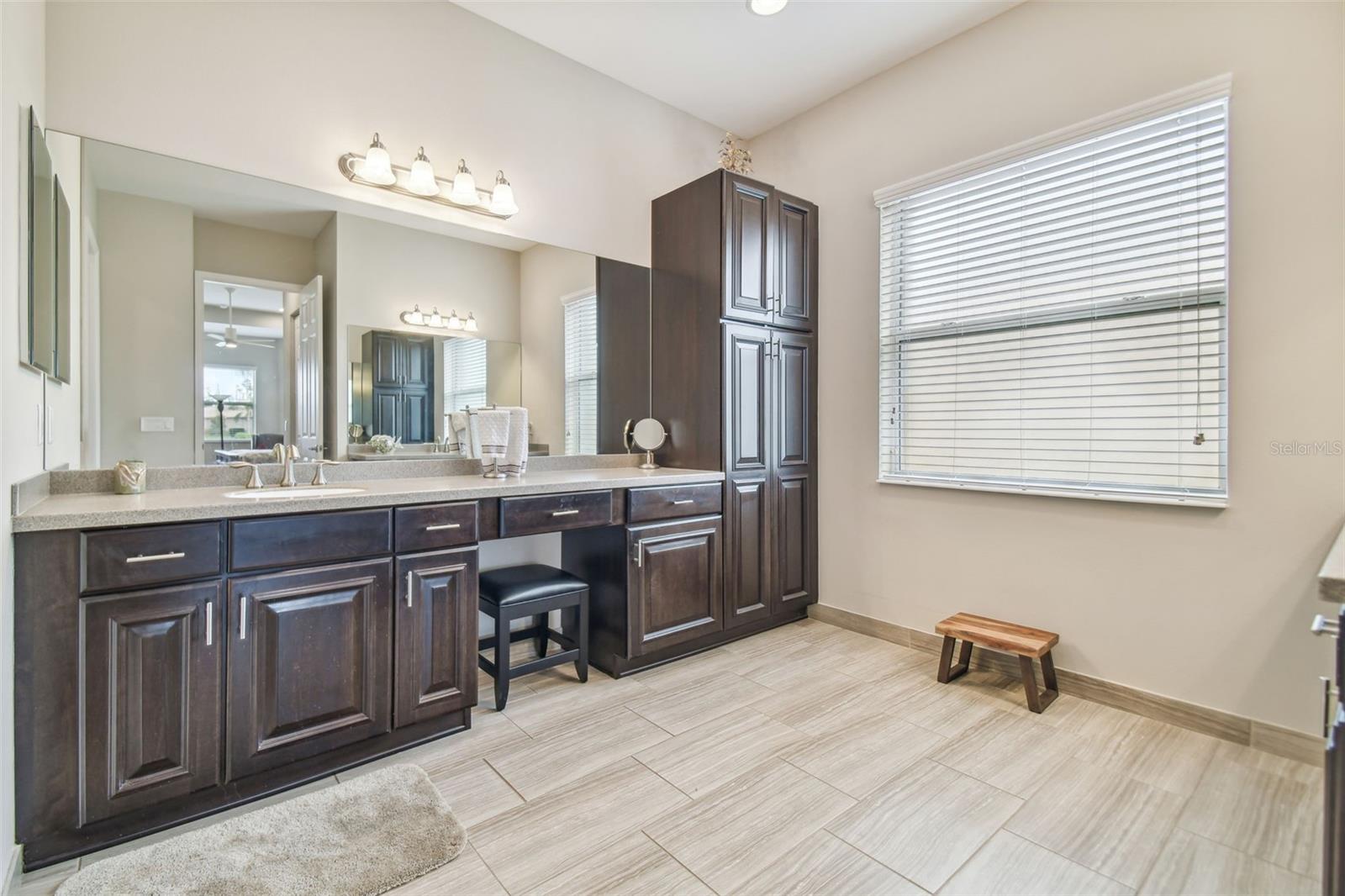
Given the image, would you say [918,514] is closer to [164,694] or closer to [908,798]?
[908,798]

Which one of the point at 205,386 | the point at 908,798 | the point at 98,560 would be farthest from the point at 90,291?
the point at 908,798

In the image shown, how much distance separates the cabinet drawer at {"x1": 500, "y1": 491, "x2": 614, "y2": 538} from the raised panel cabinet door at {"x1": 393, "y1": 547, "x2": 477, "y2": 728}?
0.20m

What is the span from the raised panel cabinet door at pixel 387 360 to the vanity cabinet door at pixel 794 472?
190 cm

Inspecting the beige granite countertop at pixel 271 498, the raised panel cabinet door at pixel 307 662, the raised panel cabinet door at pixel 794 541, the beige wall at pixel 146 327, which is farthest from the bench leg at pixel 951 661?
the beige wall at pixel 146 327

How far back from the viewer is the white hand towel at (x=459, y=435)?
2.87 m

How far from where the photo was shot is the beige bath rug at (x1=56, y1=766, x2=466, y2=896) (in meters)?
1.51

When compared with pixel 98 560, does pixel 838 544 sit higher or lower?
lower

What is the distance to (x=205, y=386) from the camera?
7.44 feet

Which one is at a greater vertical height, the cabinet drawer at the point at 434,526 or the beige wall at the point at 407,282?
the beige wall at the point at 407,282

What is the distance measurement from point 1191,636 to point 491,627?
2.97 meters

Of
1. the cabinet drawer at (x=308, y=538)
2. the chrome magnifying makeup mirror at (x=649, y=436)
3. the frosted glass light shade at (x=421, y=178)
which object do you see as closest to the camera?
the cabinet drawer at (x=308, y=538)

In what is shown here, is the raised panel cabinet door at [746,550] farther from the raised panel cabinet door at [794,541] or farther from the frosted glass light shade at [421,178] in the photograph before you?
the frosted glass light shade at [421,178]

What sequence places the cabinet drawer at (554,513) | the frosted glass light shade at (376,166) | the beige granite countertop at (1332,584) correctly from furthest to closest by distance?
the frosted glass light shade at (376,166)
the cabinet drawer at (554,513)
the beige granite countertop at (1332,584)

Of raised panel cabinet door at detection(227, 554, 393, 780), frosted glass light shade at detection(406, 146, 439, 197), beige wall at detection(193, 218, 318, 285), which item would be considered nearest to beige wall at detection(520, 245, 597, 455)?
frosted glass light shade at detection(406, 146, 439, 197)
